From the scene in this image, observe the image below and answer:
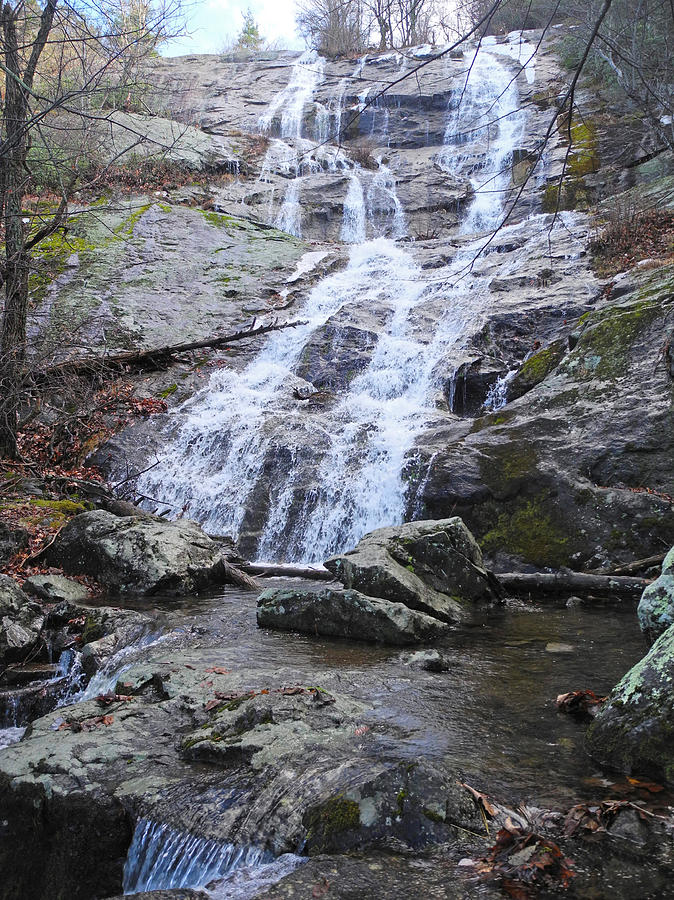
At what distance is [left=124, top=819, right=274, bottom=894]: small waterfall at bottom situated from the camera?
8.11 feet

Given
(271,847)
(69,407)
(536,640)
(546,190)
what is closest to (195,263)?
(69,407)

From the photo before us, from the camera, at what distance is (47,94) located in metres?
6.80

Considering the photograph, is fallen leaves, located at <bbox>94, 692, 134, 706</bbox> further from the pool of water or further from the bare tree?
the bare tree

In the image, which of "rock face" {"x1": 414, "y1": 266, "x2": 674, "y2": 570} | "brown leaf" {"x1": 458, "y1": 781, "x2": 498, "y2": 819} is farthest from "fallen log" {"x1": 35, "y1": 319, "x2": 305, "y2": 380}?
"brown leaf" {"x1": 458, "y1": 781, "x2": 498, "y2": 819}

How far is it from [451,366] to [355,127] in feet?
62.1

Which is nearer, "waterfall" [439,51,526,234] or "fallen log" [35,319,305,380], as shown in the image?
"fallen log" [35,319,305,380]

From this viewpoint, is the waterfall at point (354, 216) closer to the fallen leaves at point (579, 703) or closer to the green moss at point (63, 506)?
the green moss at point (63, 506)

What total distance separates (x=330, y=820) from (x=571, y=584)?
468 cm

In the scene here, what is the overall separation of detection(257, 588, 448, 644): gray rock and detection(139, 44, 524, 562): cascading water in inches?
111

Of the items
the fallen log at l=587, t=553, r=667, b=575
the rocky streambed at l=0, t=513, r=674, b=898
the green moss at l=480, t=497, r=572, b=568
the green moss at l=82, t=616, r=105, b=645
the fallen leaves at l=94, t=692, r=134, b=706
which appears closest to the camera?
the rocky streambed at l=0, t=513, r=674, b=898

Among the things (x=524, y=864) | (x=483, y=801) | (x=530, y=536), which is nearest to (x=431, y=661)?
(x=483, y=801)

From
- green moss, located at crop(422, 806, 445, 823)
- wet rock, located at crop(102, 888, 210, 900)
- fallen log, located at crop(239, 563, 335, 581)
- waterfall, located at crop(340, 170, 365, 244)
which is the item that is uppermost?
waterfall, located at crop(340, 170, 365, 244)

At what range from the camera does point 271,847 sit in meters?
2.47

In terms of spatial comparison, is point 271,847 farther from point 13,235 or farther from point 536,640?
point 13,235
